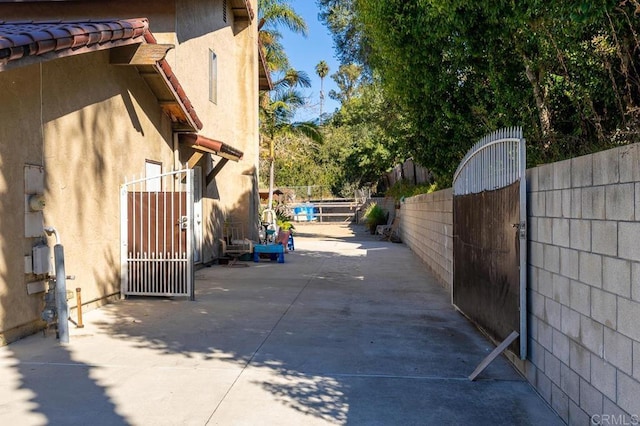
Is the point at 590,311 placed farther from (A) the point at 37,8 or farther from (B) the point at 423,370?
(A) the point at 37,8

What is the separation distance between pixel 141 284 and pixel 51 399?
15.5 ft

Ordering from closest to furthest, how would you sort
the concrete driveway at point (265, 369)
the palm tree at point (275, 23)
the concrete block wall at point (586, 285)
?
the concrete block wall at point (586, 285) → the concrete driveway at point (265, 369) → the palm tree at point (275, 23)

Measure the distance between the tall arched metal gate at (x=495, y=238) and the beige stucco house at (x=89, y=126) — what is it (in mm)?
5269

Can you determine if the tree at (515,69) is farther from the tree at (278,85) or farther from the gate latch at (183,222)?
the tree at (278,85)

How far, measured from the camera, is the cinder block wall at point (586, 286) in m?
3.23

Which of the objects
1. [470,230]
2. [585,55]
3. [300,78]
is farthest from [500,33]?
[300,78]

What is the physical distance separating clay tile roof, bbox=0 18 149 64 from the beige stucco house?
0.05 feet

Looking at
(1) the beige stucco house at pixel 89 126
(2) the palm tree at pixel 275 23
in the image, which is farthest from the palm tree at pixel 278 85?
(1) the beige stucco house at pixel 89 126

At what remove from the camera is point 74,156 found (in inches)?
299

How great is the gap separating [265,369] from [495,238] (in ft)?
9.60

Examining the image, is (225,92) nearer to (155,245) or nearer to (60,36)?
(155,245)

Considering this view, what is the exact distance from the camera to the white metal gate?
8.91 metres

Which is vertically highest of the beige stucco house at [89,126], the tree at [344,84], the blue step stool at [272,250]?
the tree at [344,84]

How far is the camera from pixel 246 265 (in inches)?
571
